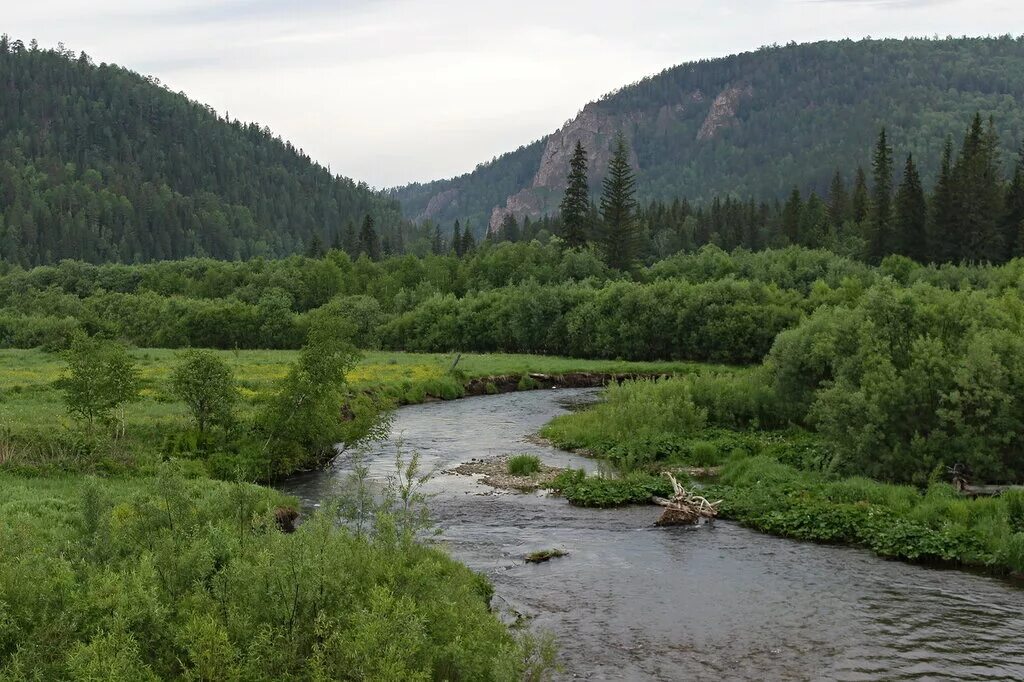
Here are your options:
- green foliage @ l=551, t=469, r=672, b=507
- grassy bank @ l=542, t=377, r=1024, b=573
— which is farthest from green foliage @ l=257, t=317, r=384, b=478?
grassy bank @ l=542, t=377, r=1024, b=573

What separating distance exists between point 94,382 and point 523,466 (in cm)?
1659

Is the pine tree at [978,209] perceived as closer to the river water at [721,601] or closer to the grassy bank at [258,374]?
the grassy bank at [258,374]

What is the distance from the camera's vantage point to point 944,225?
320 feet

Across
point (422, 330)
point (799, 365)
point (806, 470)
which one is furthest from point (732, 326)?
point (806, 470)

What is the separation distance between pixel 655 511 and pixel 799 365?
1425 centimetres

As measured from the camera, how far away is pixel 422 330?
336 ft

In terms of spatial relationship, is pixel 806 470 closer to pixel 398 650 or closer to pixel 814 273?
pixel 398 650

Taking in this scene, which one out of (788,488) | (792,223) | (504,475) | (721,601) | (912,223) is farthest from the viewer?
(792,223)

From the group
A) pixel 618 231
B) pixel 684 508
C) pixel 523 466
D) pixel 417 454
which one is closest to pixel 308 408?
pixel 523 466

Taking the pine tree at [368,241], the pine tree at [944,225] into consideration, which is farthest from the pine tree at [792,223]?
the pine tree at [368,241]

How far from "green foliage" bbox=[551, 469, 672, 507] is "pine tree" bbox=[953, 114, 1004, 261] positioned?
69.6 meters

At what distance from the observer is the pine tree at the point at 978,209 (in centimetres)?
9444

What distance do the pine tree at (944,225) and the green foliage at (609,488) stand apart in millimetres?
71231

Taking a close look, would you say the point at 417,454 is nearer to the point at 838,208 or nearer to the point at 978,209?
the point at 978,209
